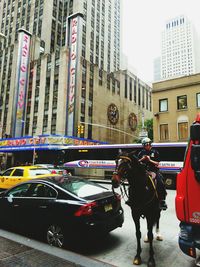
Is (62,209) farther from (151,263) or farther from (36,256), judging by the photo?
(151,263)

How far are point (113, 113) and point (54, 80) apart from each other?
17.4 meters

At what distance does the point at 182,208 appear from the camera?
3.78m

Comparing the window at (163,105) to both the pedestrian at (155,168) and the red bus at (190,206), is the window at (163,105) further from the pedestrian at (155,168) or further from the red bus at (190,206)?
the red bus at (190,206)

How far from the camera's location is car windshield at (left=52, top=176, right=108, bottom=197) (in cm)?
534

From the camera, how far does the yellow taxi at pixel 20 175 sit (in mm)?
11391

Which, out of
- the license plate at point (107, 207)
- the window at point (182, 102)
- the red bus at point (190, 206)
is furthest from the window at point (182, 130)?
the red bus at point (190, 206)

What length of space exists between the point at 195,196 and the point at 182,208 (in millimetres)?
300

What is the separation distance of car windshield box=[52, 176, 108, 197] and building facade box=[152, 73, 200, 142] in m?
24.3

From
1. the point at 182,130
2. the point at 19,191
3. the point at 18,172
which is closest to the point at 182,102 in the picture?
the point at 182,130

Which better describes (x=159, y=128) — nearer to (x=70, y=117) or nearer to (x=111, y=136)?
(x=70, y=117)

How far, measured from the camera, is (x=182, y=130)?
28969 millimetres

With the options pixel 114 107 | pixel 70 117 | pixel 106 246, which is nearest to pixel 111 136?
pixel 114 107

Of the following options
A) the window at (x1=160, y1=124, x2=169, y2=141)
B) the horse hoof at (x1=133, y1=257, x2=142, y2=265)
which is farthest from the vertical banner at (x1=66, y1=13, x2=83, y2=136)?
the horse hoof at (x1=133, y1=257, x2=142, y2=265)

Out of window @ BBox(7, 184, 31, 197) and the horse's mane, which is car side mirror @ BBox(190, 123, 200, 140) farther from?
window @ BBox(7, 184, 31, 197)
